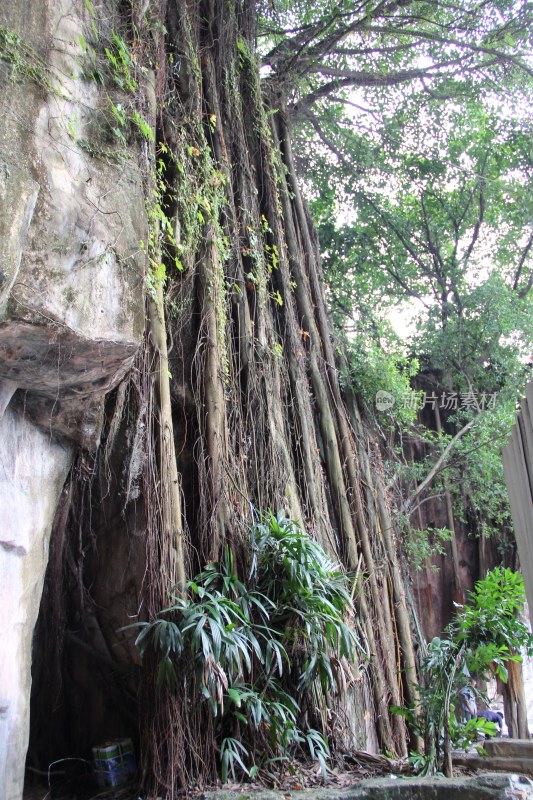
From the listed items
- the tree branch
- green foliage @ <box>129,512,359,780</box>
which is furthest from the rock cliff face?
the tree branch

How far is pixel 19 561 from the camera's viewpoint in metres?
3.42

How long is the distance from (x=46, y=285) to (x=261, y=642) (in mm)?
2277

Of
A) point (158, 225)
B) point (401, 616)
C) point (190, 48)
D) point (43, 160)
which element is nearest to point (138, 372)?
point (158, 225)

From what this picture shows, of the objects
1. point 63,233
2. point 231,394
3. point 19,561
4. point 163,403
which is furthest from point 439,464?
point 63,233

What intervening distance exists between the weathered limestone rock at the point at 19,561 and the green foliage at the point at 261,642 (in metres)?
0.58

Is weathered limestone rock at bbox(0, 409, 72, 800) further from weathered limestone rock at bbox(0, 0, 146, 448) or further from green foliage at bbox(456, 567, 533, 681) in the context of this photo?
green foliage at bbox(456, 567, 533, 681)

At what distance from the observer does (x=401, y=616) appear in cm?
600

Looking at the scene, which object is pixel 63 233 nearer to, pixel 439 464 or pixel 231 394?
pixel 231 394

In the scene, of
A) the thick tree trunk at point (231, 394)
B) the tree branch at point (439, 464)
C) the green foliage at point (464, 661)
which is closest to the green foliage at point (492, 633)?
the green foliage at point (464, 661)

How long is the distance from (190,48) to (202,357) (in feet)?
7.95

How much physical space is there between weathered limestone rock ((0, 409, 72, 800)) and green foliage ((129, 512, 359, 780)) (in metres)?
0.58

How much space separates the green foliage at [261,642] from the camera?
11.6ft

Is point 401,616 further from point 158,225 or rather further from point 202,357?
point 158,225

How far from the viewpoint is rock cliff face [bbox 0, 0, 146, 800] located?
10.2 ft
